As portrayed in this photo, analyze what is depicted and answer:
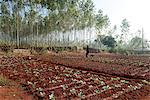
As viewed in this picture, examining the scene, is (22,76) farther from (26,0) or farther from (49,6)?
(49,6)

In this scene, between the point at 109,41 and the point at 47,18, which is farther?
the point at 109,41

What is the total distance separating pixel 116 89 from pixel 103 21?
44774 millimetres

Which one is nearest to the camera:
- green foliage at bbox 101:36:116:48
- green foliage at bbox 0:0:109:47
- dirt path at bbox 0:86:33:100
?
dirt path at bbox 0:86:33:100

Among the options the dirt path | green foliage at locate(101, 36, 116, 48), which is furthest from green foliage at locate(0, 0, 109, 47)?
the dirt path

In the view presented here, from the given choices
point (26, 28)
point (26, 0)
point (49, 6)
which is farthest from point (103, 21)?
point (26, 0)

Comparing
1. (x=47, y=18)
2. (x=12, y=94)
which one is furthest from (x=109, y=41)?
(x=12, y=94)

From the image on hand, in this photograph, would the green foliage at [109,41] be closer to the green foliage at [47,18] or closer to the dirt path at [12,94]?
the green foliage at [47,18]

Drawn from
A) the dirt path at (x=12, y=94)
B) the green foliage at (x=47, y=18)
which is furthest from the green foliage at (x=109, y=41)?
the dirt path at (x=12, y=94)

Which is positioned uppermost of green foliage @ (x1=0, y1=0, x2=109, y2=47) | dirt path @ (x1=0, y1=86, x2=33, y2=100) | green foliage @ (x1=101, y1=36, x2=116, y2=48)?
green foliage @ (x1=0, y1=0, x2=109, y2=47)

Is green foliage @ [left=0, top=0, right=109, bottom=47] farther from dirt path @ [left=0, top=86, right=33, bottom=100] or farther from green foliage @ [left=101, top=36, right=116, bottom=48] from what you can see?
dirt path @ [left=0, top=86, right=33, bottom=100]

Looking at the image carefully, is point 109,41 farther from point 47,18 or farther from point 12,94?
point 12,94

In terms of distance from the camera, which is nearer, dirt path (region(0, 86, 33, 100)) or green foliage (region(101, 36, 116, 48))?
dirt path (region(0, 86, 33, 100))

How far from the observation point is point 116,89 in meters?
10.6

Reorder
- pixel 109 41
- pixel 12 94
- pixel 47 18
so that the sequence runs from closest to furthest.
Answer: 1. pixel 12 94
2. pixel 47 18
3. pixel 109 41
